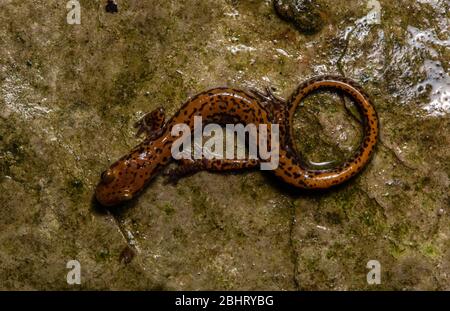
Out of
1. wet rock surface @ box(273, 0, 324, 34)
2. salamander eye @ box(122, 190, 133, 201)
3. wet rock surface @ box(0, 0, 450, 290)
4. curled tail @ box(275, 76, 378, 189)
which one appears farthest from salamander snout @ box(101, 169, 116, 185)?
wet rock surface @ box(273, 0, 324, 34)

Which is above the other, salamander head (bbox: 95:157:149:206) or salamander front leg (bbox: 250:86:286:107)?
salamander front leg (bbox: 250:86:286:107)

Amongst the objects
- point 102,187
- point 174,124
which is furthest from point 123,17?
point 102,187

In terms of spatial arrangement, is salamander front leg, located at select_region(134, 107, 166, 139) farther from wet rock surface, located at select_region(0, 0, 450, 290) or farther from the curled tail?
the curled tail

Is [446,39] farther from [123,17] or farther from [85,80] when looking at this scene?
[85,80]

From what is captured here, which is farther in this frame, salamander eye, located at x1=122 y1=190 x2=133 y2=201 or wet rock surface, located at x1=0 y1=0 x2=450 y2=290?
wet rock surface, located at x1=0 y1=0 x2=450 y2=290

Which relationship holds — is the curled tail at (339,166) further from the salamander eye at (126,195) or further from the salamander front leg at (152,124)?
the salamander eye at (126,195)

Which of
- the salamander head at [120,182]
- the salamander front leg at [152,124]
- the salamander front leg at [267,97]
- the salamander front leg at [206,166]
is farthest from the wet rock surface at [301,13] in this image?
the salamander head at [120,182]

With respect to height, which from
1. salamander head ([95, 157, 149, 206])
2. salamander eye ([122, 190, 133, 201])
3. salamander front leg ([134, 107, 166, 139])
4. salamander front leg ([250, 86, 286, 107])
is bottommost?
salamander eye ([122, 190, 133, 201])
